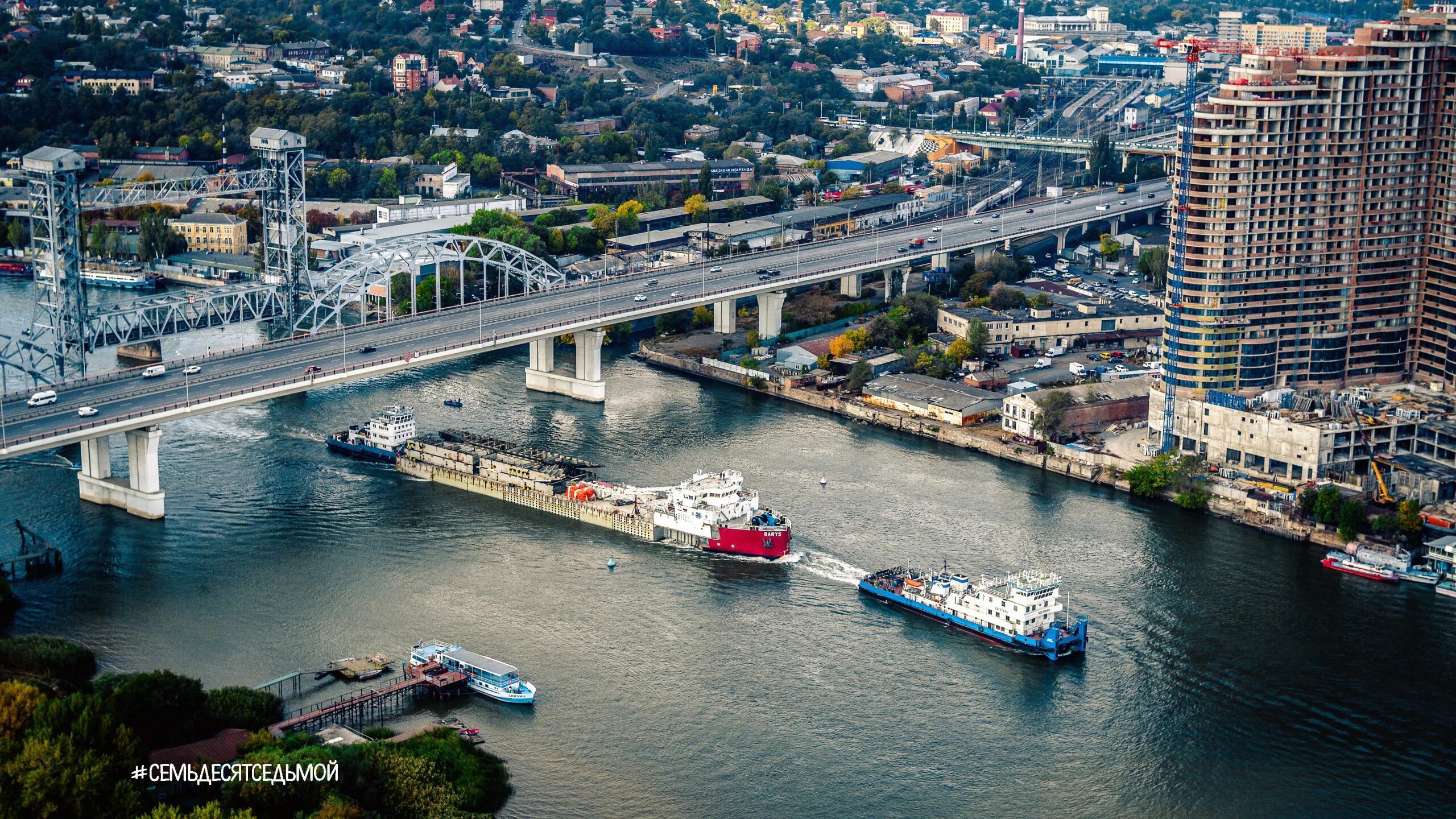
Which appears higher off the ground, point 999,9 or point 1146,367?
point 999,9

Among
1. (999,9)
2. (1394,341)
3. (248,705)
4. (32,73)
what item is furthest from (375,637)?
(999,9)

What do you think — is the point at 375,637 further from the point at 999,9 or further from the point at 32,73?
the point at 999,9

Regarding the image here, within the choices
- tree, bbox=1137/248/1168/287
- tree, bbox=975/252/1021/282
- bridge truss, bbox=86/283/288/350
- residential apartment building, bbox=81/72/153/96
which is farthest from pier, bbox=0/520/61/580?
residential apartment building, bbox=81/72/153/96

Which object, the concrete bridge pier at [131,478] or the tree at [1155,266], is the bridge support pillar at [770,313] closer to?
the tree at [1155,266]

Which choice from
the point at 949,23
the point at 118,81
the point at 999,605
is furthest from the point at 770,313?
the point at 949,23

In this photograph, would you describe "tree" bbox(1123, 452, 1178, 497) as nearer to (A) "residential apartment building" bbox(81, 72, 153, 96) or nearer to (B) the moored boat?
(B) the moored boat
